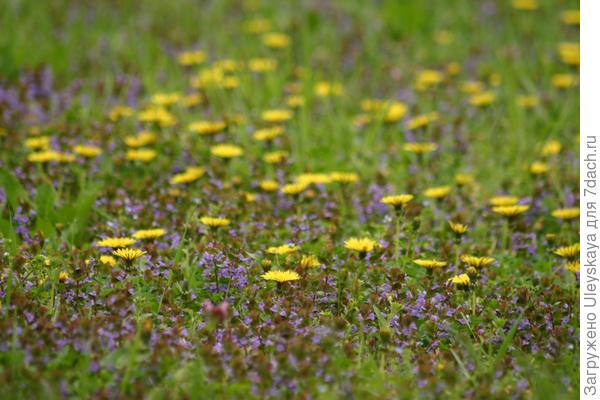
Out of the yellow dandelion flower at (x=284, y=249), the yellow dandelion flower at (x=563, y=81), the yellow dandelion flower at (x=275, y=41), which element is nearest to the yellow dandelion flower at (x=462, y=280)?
the yellow dandelion flower at (x=284, y=249)

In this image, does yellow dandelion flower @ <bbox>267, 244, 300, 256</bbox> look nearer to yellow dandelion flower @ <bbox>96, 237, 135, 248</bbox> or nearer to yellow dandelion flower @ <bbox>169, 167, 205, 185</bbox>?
yellow dandelion flower @ <bbox>96, 237, 135, 248</bbox>

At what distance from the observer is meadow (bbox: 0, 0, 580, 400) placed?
271cm

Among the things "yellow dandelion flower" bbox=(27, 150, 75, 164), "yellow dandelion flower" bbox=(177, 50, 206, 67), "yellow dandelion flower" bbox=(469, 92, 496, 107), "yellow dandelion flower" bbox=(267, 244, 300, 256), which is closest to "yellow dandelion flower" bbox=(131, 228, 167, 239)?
"yellow dandelion flower" bbox=(267, 244, 300, 256)

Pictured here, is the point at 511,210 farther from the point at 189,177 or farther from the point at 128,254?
the point at 128,254

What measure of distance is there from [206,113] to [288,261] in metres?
2.14

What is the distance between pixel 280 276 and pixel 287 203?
3.55 ft

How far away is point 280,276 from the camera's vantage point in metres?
3.05

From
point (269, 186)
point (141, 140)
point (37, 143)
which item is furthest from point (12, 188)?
point (269, 186)

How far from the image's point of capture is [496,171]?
4688 mm

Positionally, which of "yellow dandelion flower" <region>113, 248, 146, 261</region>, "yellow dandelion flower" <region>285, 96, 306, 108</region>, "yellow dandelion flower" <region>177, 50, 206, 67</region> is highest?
"yellow dandelion flower" <region>177, 50, 206, 67</region>

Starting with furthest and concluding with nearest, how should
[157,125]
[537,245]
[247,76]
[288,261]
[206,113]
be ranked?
[247,76] < [206,113] < [157,125] < [537,245] < [288,261]

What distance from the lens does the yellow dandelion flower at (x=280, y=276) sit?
9.97 ft
